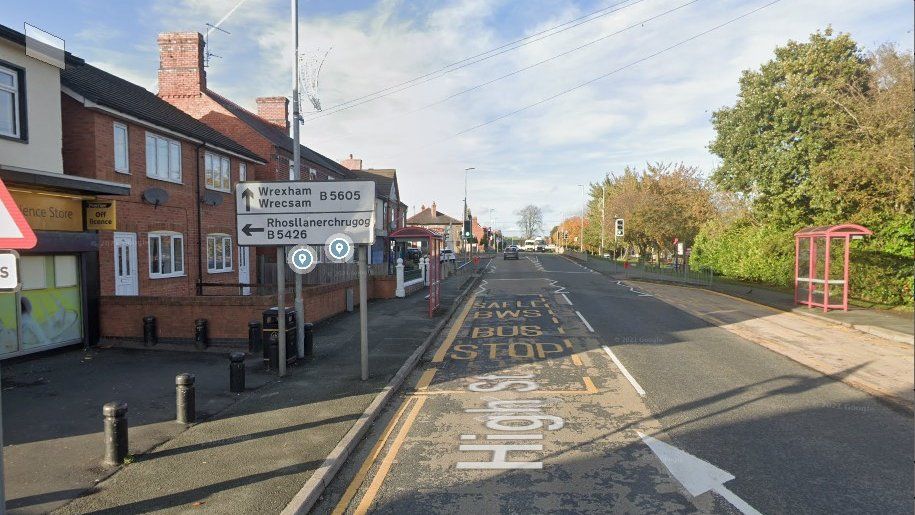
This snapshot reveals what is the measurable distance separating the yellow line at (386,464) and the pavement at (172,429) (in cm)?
64

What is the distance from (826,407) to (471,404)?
16.1 ft

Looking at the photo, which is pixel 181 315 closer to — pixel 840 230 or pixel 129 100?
pixel 129 100

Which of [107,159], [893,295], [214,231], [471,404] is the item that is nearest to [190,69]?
[214,231]

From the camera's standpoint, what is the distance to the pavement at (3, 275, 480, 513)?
4.92 metres

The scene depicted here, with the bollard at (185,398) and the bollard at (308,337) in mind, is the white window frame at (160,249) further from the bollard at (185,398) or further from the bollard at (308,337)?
the bollard at (185,398)

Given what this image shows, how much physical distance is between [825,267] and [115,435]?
61.1 ft

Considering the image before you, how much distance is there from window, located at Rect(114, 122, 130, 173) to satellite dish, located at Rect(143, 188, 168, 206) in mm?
786

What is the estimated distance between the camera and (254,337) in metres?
11.1

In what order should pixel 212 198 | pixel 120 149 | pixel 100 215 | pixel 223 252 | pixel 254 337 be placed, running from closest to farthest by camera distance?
pixel 254 337, pixel 100 215, pixel 120 149, pixel 212 198, pixel 223 252

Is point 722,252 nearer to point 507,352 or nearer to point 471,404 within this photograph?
point 507,352

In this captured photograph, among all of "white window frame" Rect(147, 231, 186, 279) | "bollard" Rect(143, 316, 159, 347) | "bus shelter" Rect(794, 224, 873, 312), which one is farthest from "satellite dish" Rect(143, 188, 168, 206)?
"bus shelter" Rect(794, 224, 873, 312)

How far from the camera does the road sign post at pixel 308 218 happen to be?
9.19 metres

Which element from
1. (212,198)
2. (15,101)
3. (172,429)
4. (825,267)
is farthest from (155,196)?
(825,267)

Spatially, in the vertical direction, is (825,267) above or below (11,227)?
below
